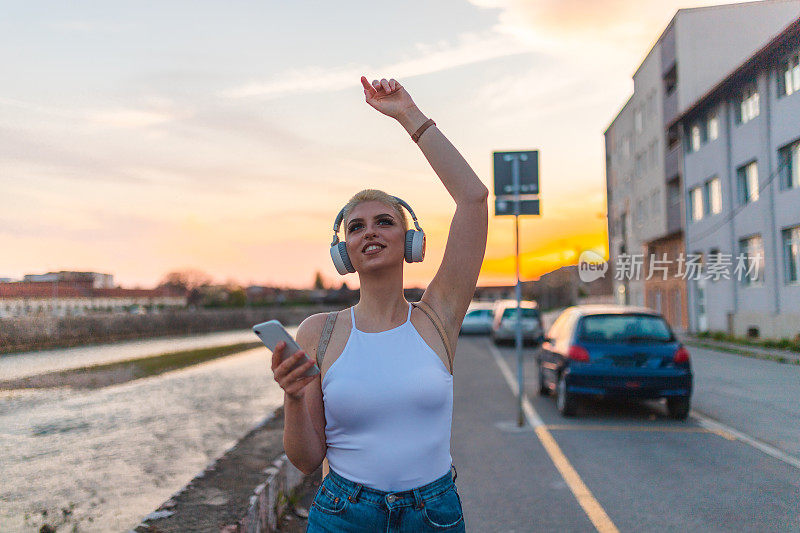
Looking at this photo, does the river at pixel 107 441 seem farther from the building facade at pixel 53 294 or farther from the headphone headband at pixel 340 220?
the headphone headband at pixel 340 220

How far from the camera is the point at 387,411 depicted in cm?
216

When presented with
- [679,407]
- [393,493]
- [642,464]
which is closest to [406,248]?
[393,493]

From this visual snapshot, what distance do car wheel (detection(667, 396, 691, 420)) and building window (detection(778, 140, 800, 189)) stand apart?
6.07 m

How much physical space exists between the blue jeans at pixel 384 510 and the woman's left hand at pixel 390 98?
132 centimetres

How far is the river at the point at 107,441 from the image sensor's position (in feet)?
20.0

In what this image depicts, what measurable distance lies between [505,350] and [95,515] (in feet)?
65.8

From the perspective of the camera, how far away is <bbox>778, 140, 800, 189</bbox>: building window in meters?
3.31

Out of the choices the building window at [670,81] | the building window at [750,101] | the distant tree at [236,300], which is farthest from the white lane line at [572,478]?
the distant tree at [236,300]

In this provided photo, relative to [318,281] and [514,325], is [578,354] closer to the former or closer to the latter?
[514,325]

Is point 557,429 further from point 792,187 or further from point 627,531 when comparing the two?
point 792,187

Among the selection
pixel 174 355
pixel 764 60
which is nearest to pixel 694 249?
pixel 174 355

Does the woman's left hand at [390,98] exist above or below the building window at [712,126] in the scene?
below

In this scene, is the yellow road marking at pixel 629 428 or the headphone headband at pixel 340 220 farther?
the yellow road marking at pixel 629 428

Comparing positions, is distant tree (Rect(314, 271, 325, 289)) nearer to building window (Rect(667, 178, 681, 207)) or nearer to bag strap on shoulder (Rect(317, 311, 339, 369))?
building window (Rect(667, 178, 681, 207))
